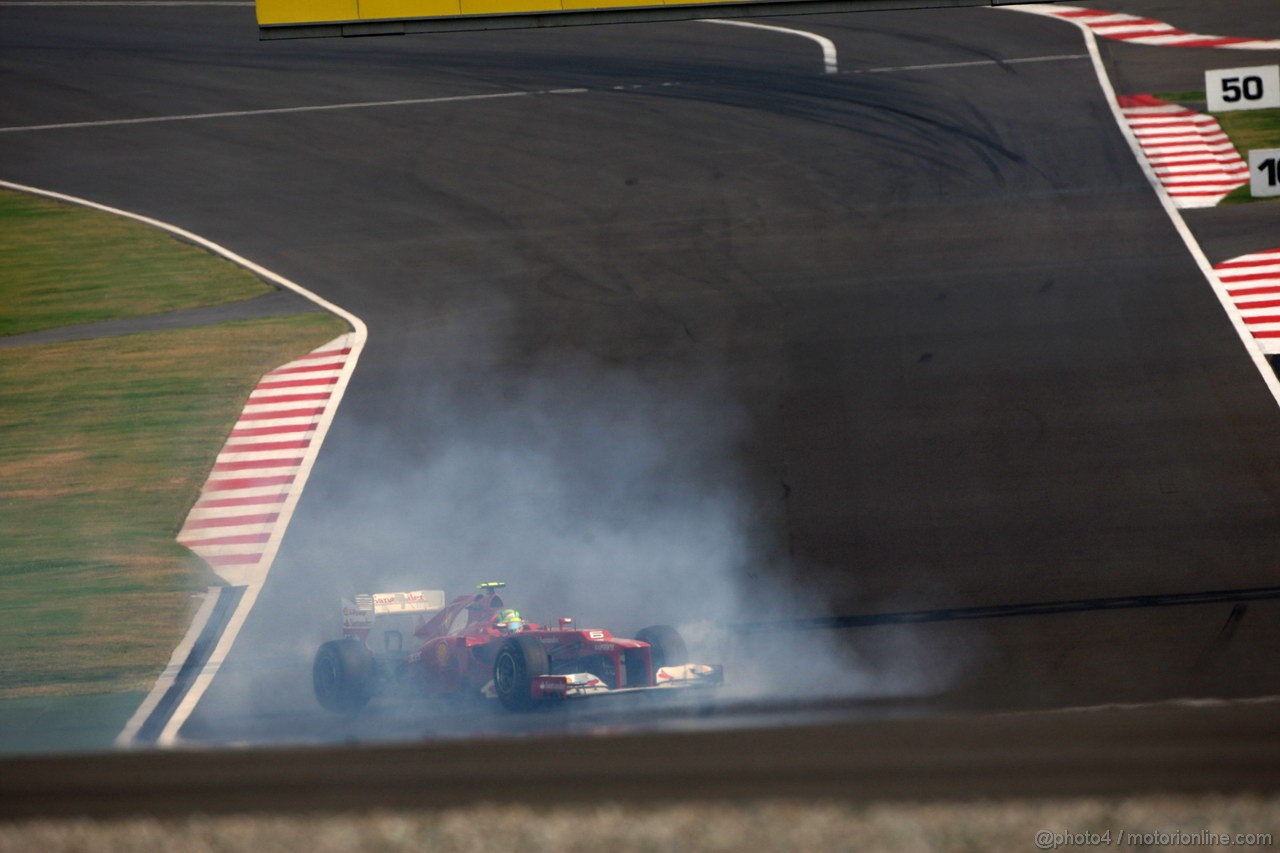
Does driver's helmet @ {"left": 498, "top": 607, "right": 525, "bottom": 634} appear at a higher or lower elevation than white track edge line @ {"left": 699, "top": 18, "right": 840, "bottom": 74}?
lower

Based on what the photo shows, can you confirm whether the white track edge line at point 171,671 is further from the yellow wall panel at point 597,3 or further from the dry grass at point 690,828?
the yellow wall panel at point 597,3

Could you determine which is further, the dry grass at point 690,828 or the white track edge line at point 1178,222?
the white track edge line at point 1178,222

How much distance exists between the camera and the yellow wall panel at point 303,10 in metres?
14.7

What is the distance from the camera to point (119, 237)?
2422 centimetres

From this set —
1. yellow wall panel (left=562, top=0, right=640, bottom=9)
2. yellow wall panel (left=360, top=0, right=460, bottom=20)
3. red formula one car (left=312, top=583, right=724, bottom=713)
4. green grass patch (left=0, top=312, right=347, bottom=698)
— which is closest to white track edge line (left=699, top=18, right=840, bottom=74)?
green grass patch (left=0, top=312, right=347, bottom=698)

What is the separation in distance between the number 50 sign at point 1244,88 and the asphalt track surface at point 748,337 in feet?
7.72

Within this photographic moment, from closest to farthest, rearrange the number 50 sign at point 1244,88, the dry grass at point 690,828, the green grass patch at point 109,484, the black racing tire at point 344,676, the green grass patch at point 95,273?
1. the dry grass at point 690,828
2. the black racing tire at point 344,676
3. the green grass patch at point 109,484
4. the number 50 sign at point 1244,88
5. the green grass patch at point 95,273

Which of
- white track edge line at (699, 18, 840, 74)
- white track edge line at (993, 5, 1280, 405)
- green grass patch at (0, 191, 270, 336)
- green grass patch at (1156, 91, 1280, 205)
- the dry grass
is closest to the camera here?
the dry grass

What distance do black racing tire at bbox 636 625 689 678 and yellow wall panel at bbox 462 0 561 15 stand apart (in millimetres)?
6898

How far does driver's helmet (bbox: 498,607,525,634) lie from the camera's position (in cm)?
1193

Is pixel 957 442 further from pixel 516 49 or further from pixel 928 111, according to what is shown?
pixel 516 49

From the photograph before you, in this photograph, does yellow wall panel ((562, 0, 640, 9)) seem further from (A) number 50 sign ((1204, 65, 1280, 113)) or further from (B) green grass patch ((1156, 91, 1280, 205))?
(B) green grass patch ((1156, 91, 1280, 205))

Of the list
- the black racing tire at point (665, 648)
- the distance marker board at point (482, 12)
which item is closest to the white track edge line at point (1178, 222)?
the distance marker board at point (482, 12)

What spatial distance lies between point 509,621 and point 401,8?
269 inches
